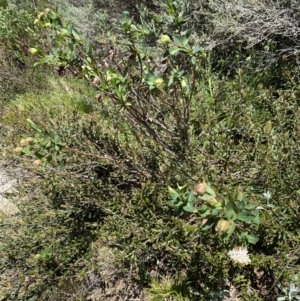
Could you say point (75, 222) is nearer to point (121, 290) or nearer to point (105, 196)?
point (105, 196)

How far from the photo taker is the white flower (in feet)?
5.08

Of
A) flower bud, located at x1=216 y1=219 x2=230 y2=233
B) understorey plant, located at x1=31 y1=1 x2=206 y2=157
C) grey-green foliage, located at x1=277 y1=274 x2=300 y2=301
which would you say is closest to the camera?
flower bud, located at x1=216 y1=219 x2=230 y2=233

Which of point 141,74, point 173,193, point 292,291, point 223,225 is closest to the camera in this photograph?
point 223,225

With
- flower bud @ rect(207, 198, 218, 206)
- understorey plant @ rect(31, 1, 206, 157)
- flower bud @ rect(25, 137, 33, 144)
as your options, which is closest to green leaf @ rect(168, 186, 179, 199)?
flower bud @ rect(207, 198, 218, 206)

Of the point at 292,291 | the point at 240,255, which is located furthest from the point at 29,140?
the point at 292,291

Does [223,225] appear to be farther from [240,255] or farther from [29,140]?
[29,140]

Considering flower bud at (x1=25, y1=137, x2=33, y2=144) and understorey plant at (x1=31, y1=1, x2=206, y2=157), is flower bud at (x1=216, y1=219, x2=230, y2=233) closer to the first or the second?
understorey plant at (x1=31, y1=1, x2=206, y2=157)

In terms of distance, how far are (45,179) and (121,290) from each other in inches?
33.2

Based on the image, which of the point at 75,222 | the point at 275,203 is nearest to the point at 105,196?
the point at 75,222

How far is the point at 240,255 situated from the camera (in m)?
1.56

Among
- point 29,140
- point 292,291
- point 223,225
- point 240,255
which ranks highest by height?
point 29,140

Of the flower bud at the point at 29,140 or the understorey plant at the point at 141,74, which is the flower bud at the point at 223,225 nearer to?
the understorey plant at the point at 141,74

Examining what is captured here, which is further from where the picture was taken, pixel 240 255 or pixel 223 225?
pixel 240 255

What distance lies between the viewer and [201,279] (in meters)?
1.77
